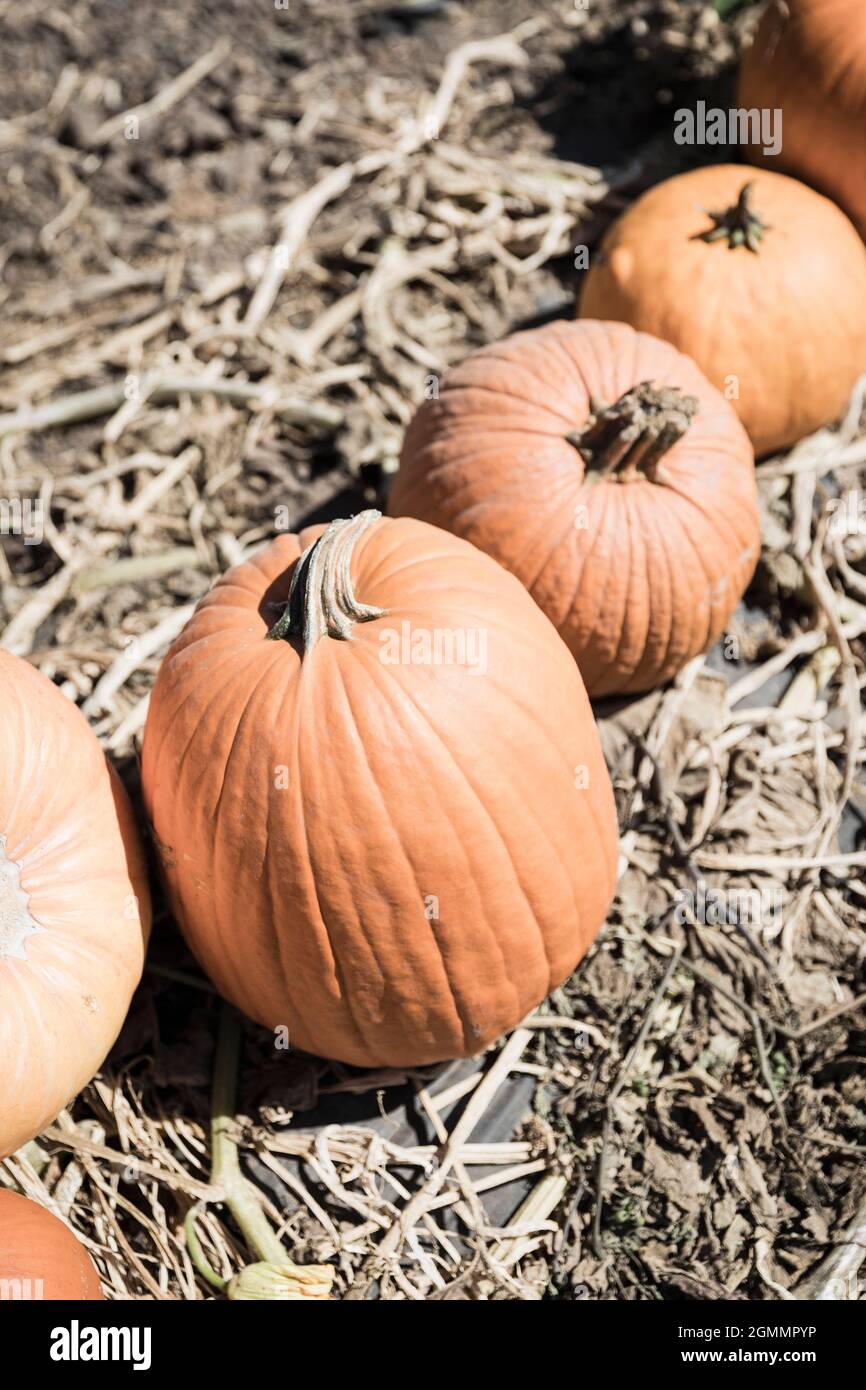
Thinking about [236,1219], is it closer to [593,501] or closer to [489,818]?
[489,818]

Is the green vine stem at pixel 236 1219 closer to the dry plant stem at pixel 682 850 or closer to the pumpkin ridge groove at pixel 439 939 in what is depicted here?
the pumpkin ridge groove at pixel 439 939

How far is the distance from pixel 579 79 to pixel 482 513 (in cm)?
311

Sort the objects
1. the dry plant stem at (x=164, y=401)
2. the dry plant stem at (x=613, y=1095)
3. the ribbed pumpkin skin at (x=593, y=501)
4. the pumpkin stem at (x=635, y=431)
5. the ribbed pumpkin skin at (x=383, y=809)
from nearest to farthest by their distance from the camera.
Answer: the ribbed pumpkin skin at (x=383, y=809) < the dry plant stem at (x=613, y=1095) < the pumpkin stem at (x=635, y=431) < the ribbed pumpkin skin at (x=593, y=501) < the dry plant stem at (x=164, y=401)

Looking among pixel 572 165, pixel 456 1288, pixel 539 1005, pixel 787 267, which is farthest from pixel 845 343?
pixel 456 1288

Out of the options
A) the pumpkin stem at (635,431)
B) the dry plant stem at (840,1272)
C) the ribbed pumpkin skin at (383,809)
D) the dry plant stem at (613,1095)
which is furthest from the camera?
the pumpkin stem at (635,431)

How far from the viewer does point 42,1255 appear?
7.50ft

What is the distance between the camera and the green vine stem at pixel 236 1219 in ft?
8.01

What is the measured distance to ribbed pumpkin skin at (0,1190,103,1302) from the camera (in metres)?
2.23

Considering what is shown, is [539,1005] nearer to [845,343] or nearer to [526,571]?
[526,571]

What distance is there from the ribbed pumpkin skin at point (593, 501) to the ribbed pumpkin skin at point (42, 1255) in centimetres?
181

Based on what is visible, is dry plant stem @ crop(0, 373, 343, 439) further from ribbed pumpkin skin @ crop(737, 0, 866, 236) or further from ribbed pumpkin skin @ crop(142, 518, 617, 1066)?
ribbed pumpkin skin @ crop(737, 0, 866, 236)

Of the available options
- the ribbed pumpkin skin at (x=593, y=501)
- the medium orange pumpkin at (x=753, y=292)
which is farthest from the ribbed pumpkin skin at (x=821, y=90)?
the ribbed pumpkin skin at (x=593, y=501)

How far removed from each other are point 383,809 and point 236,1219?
1.02m

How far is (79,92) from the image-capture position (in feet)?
17.6
